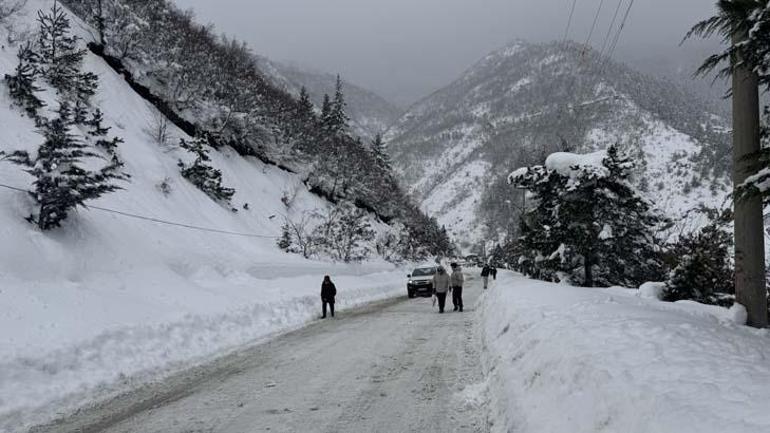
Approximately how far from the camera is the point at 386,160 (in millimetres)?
76438

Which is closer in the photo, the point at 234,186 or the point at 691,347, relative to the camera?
the point at 691,347

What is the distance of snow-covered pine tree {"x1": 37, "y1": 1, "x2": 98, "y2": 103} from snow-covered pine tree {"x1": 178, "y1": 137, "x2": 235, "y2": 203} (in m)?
6.07

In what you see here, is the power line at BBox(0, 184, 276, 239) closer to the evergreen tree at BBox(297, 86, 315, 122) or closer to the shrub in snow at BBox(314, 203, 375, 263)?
the shrub in snow at BBox(314, 203, 375, 263)

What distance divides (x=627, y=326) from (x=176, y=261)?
52.6ft

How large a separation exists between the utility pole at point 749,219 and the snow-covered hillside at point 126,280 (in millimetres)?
9994

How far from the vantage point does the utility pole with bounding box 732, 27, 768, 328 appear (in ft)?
28.4

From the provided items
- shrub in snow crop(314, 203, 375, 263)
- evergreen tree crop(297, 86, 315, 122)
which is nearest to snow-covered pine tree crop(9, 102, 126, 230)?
shrub in snow crop(314, 203, 375, 263)

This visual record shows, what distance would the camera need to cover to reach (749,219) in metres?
8.70

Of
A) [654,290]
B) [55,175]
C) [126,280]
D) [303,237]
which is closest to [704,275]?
[654,290]

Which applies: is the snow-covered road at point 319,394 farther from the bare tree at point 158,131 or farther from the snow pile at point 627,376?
the bare tree at point 158,131

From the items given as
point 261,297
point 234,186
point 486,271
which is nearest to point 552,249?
point 486,271

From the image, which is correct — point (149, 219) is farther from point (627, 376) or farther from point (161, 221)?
point (627, 376)

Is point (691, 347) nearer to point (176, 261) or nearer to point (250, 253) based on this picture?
point (176, 261)

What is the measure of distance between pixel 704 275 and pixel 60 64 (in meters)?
26.9
